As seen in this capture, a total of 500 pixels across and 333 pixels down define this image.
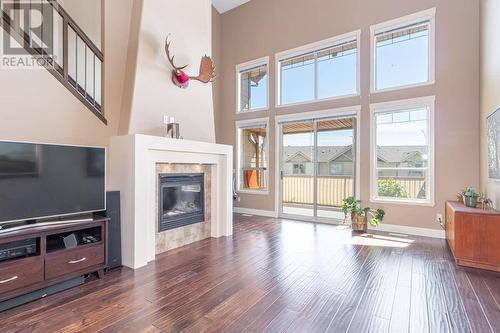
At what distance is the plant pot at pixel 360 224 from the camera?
15.8ft

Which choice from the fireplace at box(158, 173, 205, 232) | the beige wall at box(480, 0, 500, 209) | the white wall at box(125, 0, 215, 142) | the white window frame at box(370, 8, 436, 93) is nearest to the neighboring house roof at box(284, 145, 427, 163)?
the beige wall at box(480, 0, 500, 209)

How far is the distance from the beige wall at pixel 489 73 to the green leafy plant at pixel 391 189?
1136 mm

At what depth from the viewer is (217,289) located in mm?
2562

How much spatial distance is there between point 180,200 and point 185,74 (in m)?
1.92

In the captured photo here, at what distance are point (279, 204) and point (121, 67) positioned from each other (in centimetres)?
429

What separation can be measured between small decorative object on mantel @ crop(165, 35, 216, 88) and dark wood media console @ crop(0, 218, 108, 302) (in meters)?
2.19

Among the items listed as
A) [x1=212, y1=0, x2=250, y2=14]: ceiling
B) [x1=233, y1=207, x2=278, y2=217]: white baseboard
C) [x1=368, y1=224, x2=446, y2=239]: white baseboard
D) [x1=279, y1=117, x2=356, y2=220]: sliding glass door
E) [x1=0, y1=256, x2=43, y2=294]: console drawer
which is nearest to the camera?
[x1=0, y1=256, x2=43, y2=294]: console drawer

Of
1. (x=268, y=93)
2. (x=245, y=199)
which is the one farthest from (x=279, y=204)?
(x=268, y=93)

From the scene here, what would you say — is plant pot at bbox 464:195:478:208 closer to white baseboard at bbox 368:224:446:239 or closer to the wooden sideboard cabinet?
the wooden sideboard cabinet

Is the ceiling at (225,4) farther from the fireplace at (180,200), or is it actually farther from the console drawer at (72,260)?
the console drawer at (72,260)

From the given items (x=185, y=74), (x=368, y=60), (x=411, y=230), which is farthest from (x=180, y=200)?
(x=368, y=60)

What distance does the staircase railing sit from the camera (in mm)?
2750

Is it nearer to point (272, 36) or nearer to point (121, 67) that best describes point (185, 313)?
point (121, 67)

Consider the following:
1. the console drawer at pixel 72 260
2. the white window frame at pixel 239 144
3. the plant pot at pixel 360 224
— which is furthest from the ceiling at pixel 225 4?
the console drawer at pixel 72 260
